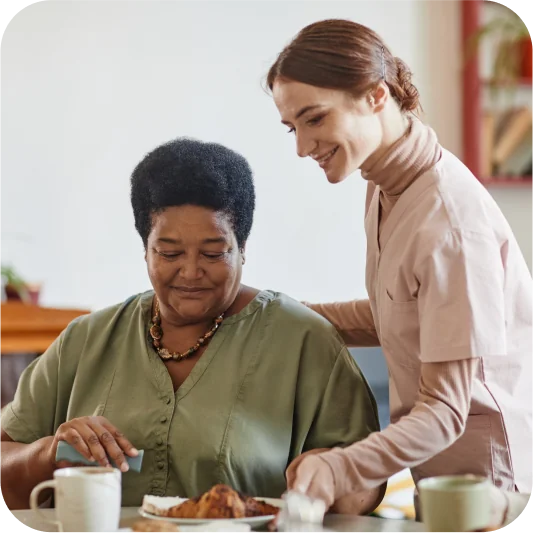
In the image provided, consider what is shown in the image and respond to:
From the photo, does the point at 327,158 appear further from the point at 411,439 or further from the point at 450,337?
the point at 411,439

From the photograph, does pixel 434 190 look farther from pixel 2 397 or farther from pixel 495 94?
pixel 495 94

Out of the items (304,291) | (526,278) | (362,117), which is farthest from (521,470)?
(304,291)

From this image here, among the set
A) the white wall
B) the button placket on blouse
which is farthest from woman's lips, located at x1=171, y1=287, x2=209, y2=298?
the white wall

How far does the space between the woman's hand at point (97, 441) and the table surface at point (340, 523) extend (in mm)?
93

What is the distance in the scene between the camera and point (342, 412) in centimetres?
161

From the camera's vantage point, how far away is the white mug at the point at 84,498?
47.8 inches

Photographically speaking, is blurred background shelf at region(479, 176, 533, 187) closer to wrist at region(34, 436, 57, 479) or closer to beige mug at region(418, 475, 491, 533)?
wrist at region(34, 436, 57, 479)

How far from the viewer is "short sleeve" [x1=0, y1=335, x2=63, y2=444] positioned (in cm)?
168

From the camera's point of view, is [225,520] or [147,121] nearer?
[225,520]

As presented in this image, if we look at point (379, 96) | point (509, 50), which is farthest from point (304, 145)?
point (509, 50)

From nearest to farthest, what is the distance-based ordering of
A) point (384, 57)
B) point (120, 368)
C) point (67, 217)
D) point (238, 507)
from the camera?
point (238, 507)
point (384, 57)
point (120, 368)
point (67, 217)

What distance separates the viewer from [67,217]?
3988 millimetres

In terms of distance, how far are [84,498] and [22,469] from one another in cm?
42

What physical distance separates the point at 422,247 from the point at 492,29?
2986 mm
